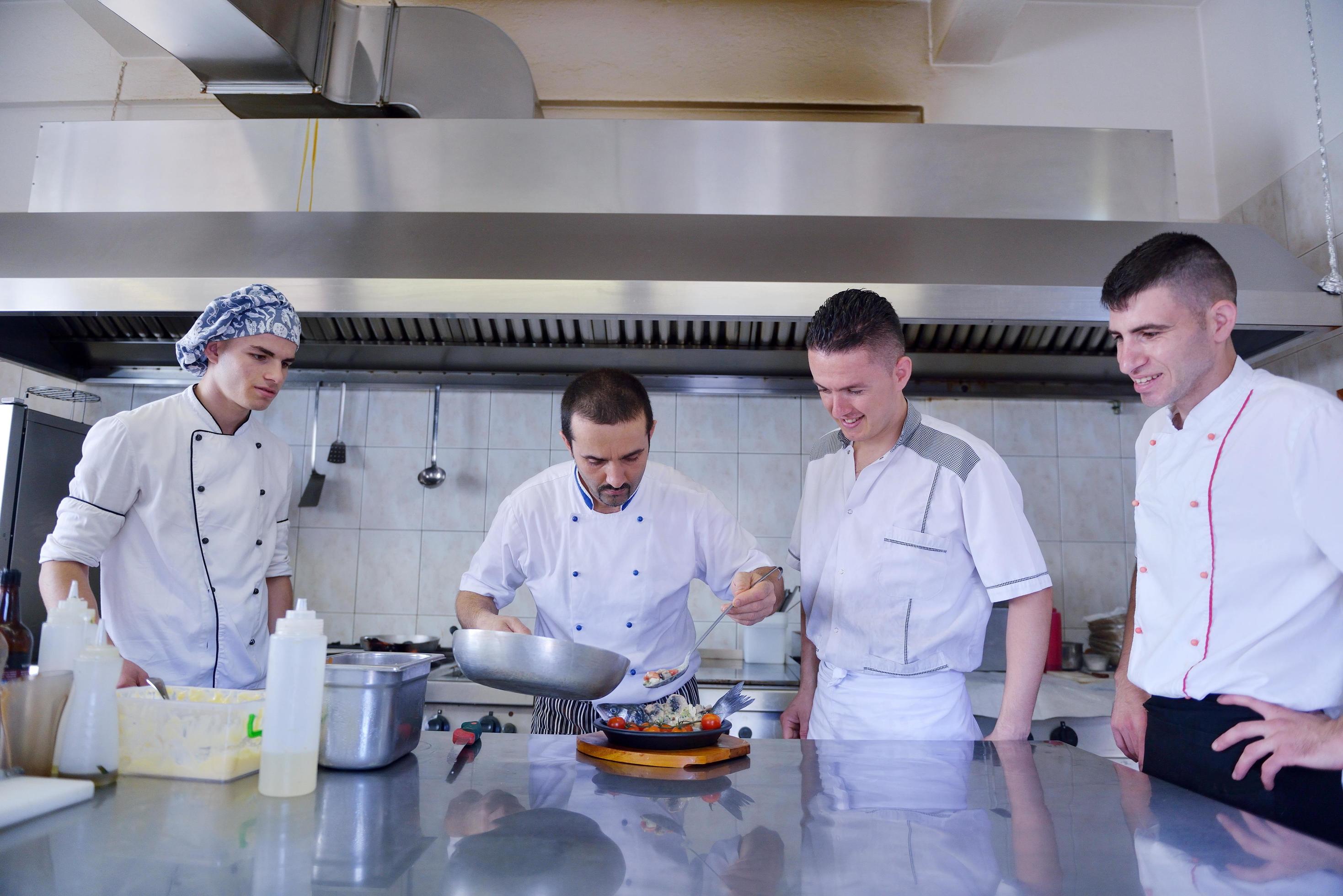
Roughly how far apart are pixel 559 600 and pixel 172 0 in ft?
7.06

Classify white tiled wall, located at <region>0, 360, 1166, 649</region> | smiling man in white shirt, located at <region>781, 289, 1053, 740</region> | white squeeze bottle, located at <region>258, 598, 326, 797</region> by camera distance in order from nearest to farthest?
white squeeze bottle, located at <region>258, 598, 326, 797</region> → smiling man in white shirt, located at <region>781, 289, 1053, 740</region> → white tiled wall, located at <region>0, 360, 1166, 649</region>

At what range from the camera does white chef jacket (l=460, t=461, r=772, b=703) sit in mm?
1965

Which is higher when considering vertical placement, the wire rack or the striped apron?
the wire rack

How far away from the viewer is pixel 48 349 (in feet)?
10.5

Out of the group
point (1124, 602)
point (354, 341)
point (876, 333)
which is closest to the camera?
point (876, 333)

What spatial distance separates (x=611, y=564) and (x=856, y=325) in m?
0.77

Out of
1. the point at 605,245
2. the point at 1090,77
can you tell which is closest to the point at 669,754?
the point at 605,245

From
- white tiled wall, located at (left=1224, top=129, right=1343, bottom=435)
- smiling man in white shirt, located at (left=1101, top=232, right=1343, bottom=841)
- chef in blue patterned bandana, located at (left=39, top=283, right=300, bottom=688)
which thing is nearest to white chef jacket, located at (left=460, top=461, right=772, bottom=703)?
chef in blue patterned bandana, located at (left=39, top=283, right=300, bottom=688)

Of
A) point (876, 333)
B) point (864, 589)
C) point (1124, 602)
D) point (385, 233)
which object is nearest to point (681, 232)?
point (385, 233)

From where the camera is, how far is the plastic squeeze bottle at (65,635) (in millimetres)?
1055

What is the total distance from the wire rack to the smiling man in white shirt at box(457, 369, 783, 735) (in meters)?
2.40

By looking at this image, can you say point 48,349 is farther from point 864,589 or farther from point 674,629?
point 864,589

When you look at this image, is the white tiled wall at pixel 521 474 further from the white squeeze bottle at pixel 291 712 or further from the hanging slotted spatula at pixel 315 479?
the white squeeze bottle at pixel 291 712

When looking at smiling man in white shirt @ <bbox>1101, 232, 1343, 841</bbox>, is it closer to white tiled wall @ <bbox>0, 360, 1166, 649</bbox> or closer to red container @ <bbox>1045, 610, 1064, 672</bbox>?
red container @ <bbox>1045, 610, 1064, 672</bbox>
